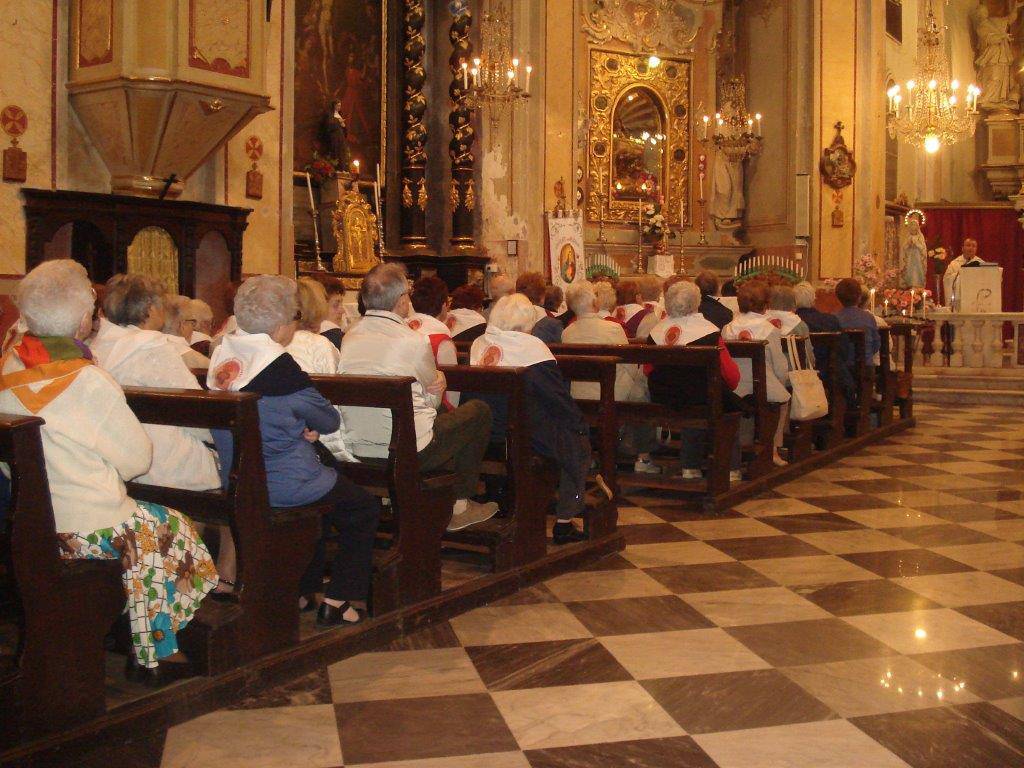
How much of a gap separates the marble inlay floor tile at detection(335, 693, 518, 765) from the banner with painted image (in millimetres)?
10655

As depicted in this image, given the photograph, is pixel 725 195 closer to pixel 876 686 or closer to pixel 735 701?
pixel 876 686

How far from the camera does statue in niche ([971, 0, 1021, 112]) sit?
75.0 feet

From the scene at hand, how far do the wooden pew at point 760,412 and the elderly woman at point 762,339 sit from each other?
→ 12 centimetres

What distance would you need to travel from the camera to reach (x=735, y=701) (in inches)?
137

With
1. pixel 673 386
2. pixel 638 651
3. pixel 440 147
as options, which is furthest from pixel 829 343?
pixel 440 147

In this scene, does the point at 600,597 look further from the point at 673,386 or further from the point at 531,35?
the point at 531,35

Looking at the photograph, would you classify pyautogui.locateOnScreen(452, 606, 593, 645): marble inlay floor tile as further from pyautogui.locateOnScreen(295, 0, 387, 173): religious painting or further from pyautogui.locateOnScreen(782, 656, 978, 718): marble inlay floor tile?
pyautogui.locateOnScreen(295, 0, 387, 173): religious painting

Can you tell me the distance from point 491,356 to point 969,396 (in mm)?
9613

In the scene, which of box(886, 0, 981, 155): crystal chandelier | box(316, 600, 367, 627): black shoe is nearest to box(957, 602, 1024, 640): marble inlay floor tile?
box(316, 600, 367, 627): black shoe

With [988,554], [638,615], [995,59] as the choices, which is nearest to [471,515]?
[638,615]

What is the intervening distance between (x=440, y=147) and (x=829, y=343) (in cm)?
750

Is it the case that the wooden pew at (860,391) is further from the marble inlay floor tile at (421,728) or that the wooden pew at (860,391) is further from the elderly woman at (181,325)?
the marble inlay floor tile at (421,728)

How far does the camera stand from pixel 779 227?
1753 centimetres

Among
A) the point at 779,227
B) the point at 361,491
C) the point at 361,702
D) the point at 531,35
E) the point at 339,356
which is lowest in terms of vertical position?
the point at 361,702
